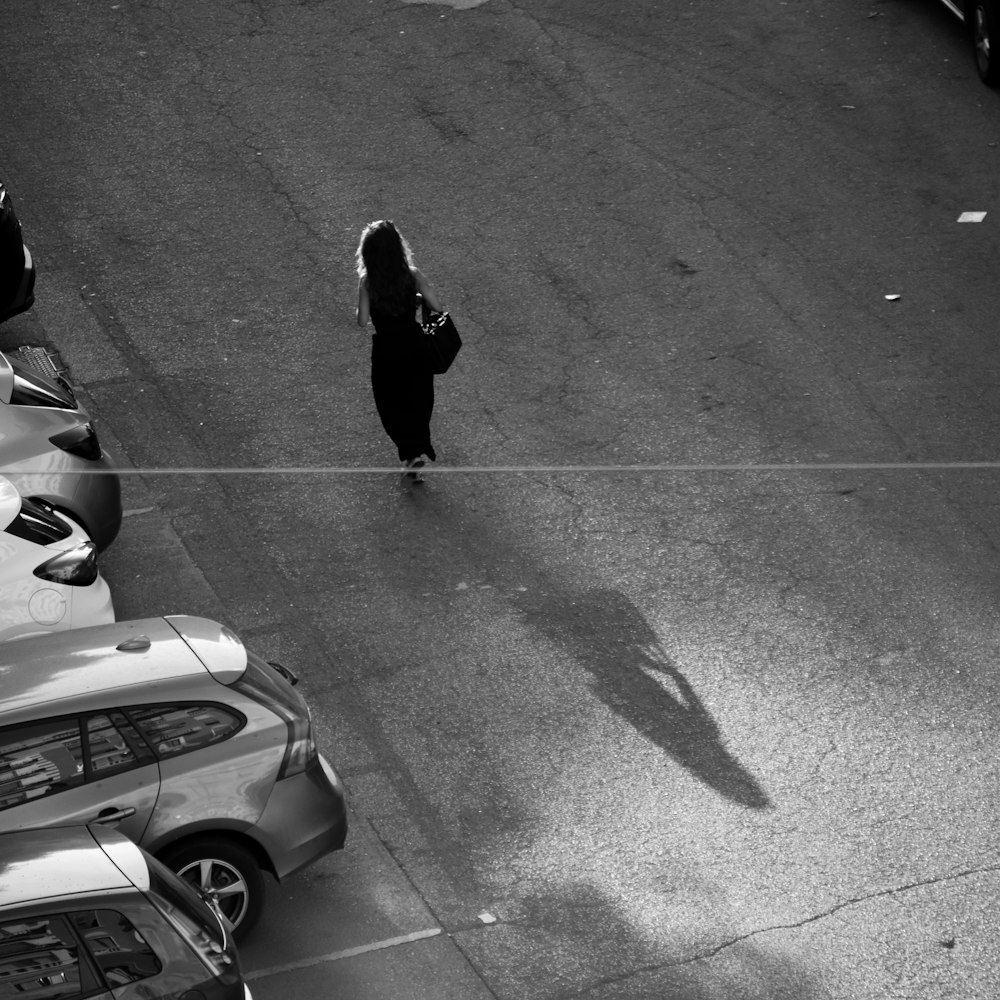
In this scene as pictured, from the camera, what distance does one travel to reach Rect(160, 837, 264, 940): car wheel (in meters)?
6.71

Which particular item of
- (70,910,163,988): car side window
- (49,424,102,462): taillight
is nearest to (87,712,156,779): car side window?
(70,910,163,988): car side window

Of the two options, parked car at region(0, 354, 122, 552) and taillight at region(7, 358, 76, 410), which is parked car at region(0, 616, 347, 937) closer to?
parked car at region(0, 354, 122, 552)

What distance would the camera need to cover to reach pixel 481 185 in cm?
1388

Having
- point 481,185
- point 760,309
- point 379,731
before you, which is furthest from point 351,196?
point 379,731

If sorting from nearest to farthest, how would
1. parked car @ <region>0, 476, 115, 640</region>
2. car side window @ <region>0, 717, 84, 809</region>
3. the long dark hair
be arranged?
1. car side window @ <region>0, 717, 84, 809</region>
2. parked car @ <region>0, 476, 115, 640</region>
3. the long dark hair

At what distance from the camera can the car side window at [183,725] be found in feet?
22.0

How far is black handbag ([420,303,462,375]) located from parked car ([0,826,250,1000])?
492 cm

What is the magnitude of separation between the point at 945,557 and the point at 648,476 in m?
2.09

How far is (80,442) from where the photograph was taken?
31.5 ft

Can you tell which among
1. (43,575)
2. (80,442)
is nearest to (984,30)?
(80,442)

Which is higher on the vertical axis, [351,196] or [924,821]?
[351,196]

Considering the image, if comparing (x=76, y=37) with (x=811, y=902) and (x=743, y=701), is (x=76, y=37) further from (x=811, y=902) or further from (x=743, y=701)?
(x=811, y=902)

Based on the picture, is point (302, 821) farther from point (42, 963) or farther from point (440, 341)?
point (440, 341)

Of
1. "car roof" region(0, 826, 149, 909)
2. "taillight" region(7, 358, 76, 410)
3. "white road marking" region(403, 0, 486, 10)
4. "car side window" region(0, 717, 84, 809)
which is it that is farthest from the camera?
"white road marking" region(403, 0, 486, 10)
